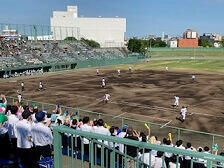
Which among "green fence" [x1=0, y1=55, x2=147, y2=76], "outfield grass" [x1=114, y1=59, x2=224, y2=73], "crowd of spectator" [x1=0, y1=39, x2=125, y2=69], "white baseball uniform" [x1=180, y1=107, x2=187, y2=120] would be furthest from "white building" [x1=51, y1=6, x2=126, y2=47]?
"white baseball uniform" [x1=180, y1=107, x2=187, y2=120]

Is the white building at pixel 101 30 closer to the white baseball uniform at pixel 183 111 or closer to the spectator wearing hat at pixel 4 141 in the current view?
the white baseball uniform at pixel 183 111

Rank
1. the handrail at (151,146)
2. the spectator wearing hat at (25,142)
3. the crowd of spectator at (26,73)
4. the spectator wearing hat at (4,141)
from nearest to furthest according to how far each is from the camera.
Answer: the handrail at (151,146)
the spectator wearing hat at (25,142)
the spectator wearing hat at (4,141)
the crowd of spectator at (26,73)

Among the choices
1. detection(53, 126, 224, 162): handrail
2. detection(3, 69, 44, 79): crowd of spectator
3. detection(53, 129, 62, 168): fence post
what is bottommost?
detection(3, 69, 44, 79): crowd of spectator

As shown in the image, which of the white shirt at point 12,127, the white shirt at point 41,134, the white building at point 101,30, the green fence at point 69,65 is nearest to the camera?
the white shirt at point 41,134

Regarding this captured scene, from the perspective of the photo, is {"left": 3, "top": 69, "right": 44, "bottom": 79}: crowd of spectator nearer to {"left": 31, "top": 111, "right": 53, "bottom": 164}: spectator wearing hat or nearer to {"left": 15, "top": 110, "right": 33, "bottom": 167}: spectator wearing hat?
{"left": 15, "top": 110, "right": 33, "bottom": 167}: spectator wearing hat

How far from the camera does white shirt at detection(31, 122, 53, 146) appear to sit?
7800 mm

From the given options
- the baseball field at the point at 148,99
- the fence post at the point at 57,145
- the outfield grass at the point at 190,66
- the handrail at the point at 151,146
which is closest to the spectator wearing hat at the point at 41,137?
the fence post at the point at 57,145

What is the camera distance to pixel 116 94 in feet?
131

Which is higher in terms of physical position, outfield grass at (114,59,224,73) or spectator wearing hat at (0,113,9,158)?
spectator wearing hat at (0,113,9,158)

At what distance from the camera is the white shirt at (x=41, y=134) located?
7800mm

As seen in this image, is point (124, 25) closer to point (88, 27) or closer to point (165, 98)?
point (88, 27)

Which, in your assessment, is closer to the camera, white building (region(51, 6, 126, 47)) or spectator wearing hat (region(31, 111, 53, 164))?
spectator wearing hat (region(31, 111, 53, 164))

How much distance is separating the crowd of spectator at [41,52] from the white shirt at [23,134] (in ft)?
184

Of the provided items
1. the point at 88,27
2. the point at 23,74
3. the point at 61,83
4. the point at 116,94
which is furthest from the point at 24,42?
the point at 88,27
